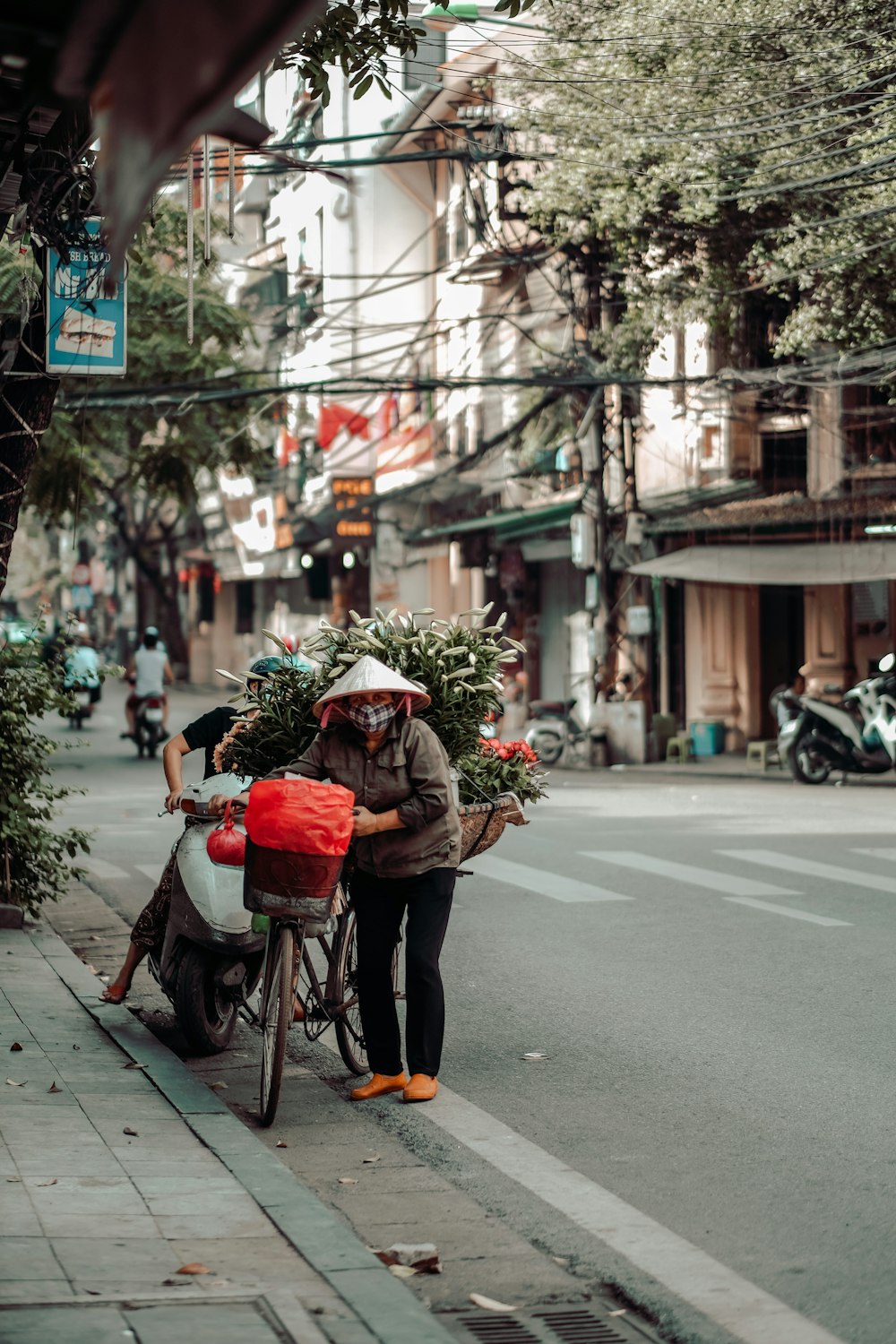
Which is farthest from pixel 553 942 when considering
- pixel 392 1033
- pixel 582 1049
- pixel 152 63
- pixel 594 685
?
pixel 594 685

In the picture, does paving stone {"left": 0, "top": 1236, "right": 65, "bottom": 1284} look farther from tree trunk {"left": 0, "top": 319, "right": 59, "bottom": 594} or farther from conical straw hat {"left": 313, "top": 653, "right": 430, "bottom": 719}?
tree trunk {"left": 0, "top": 319, "right": 59, "bottom": 594}

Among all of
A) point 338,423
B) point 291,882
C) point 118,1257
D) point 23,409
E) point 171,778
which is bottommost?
point 118,1257

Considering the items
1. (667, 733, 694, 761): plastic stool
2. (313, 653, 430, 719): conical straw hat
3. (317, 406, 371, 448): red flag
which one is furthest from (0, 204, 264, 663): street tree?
(313, 653, 430, 719): conical straw hat

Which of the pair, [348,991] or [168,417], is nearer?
[348,991]

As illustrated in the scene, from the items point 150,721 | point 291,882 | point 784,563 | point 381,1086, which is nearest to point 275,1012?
point 291,882

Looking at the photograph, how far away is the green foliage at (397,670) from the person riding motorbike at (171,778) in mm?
221

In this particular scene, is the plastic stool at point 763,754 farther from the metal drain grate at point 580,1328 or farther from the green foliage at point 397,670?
the metal drain grate at point 580,1328

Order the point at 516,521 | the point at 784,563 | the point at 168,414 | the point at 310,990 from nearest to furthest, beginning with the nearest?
the point at 310,990 < the point at 168,414 < the point at 784,563 < the point at 516,521

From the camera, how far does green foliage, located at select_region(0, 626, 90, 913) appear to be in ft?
33.7

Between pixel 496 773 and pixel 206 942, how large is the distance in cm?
154

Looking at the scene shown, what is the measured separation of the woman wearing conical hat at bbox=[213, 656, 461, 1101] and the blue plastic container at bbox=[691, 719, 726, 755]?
2078 centimetres

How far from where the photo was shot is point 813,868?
1320cm

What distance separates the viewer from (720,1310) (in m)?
4.34

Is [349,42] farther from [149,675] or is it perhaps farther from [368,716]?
[149,675]
